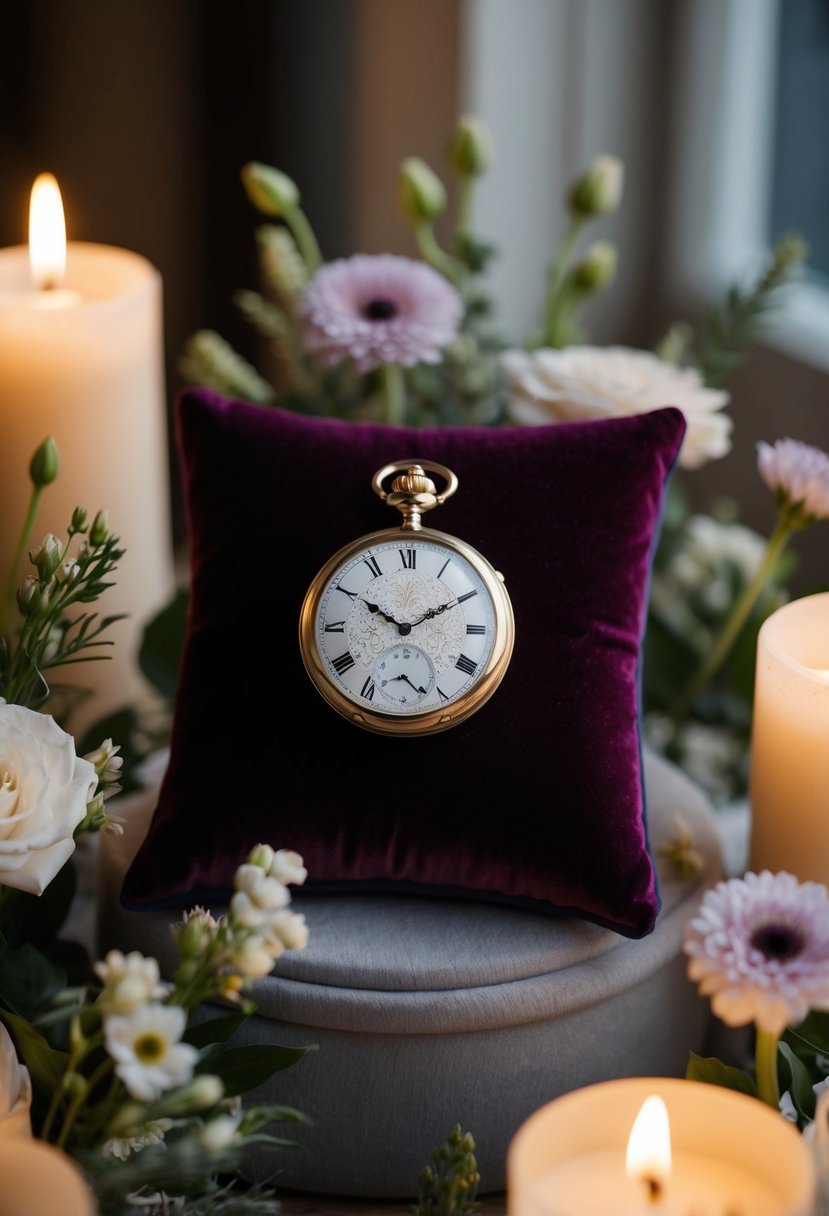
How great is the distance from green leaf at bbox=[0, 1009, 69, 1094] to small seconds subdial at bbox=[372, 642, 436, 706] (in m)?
0.23

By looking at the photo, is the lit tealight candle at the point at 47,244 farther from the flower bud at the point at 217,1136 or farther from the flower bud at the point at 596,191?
the flower bud at the point at 217,1136

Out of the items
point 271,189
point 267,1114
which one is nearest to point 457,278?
point 271,189

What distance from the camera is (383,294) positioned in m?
0.94

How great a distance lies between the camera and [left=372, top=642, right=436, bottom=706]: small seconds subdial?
0.71 m

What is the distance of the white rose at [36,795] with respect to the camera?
589 millimetres

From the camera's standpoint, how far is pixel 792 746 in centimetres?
74

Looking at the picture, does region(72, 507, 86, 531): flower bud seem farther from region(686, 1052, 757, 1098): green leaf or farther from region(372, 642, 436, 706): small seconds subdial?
region(686, 1052, 757, 1098): green leaf

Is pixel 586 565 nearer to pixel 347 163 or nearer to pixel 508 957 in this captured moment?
pixel 508 957

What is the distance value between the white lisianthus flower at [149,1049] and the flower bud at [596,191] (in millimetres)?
708

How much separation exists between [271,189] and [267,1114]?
0.68m

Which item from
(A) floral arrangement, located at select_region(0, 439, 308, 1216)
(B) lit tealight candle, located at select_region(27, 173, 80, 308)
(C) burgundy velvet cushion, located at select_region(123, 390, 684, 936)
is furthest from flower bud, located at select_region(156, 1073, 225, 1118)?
(B) lit tealight candle, located at select_region(27, 173, 80, 308)

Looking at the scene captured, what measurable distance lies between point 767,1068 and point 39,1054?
31 cm

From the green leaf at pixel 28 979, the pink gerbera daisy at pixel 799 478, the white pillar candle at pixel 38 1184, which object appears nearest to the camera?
the white pillar candle at pixel 38 1184

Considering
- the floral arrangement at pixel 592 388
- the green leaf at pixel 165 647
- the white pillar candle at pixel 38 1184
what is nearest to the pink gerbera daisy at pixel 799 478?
the floral arrangement at pixel 592 388
